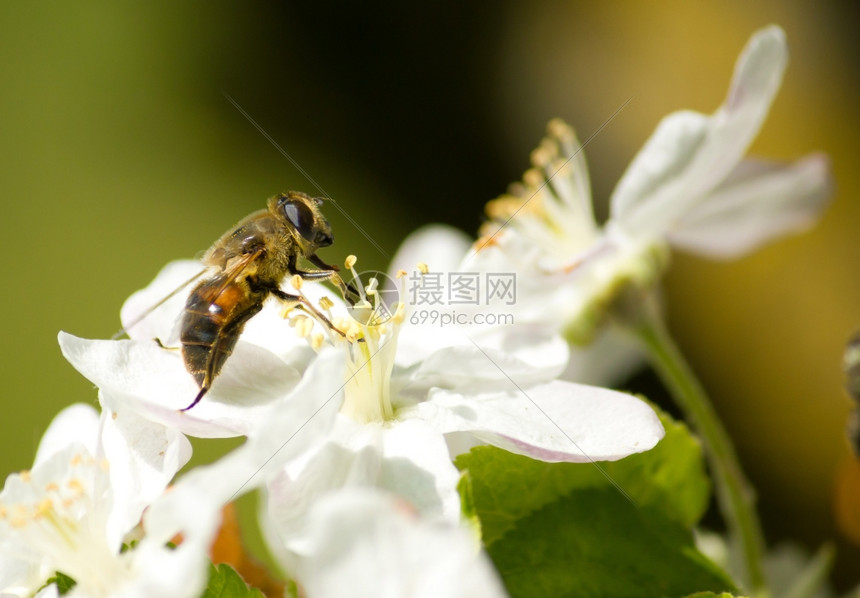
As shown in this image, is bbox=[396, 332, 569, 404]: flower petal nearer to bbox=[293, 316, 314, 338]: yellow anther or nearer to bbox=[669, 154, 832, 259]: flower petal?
bbox=[293, 316, 314, 338]: yellow anther

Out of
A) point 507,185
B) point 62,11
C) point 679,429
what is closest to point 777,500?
point 507,185

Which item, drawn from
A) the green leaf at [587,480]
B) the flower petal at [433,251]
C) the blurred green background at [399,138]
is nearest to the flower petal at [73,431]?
the green leaf at [587,480]

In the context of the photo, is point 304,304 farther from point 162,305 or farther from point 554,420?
point 554,420

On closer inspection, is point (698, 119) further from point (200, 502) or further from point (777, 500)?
point (777, 500)

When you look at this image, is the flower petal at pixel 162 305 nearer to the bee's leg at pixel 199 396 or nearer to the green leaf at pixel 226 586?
the bee's leg at pixel 199 396

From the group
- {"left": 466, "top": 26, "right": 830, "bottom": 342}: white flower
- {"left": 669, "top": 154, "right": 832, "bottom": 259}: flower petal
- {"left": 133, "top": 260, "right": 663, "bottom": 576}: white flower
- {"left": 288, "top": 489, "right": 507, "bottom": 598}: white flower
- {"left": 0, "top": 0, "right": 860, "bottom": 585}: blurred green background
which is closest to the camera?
{"left": 288, "top": 489, "right": 507, "bottom": 598}: white flower

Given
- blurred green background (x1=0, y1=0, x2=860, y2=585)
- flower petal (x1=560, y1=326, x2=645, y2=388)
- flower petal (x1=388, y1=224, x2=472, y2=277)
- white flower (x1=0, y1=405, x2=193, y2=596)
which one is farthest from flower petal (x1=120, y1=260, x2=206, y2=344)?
blurred green background (x1=0, y1=0, x2=860, y2=585)
